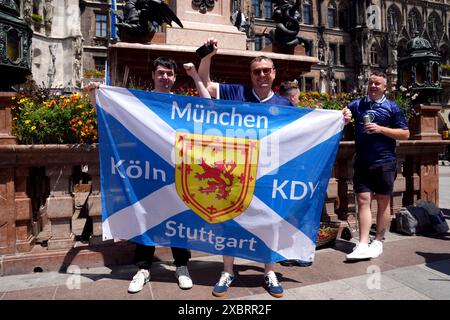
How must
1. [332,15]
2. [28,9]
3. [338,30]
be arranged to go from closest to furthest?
[28,9] → [338,30] → [332,15]

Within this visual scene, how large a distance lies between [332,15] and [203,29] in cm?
5064

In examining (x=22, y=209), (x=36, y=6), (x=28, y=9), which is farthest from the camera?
(x=36, y=6)

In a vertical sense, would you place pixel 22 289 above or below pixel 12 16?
below

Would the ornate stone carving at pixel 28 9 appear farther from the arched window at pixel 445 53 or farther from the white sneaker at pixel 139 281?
the arched window at pixel 445 53

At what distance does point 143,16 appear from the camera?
6082 millimetres

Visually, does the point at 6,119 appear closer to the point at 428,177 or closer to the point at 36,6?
the point at 428,177

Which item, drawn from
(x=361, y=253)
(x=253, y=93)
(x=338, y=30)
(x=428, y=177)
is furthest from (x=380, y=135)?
(x=338, y=30)

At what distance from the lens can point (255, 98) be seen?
3.73m

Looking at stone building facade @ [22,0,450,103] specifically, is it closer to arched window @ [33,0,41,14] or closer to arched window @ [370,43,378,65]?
arched window @ [370,43,378,65]

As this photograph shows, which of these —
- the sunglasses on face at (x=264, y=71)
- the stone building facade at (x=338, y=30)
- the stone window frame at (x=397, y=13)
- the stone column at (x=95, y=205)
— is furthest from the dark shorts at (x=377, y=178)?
the stone window frame at (x=397, y=13)

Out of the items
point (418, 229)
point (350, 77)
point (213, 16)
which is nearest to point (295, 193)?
point (418, 229)

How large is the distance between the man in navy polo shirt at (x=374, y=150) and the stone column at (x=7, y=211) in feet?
13.2

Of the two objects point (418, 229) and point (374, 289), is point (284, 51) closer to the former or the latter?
point (418, 229)

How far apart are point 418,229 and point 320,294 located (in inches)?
113
